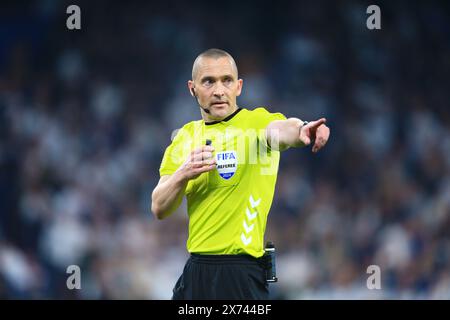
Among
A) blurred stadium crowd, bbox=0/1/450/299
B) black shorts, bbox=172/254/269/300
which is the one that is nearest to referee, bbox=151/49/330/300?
black shorts, bbox=172/254/269/300

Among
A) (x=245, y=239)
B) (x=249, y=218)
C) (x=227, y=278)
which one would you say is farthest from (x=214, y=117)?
(x=227, y=278)

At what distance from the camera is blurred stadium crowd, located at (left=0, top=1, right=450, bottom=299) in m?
8.23

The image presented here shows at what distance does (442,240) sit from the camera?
852 centimetres

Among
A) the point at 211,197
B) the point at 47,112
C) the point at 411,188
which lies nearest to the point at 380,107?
the point at 411,188

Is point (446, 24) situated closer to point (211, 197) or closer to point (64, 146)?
point (64, 146)

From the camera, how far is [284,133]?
12.6 ft

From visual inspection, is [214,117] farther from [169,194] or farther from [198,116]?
[198,116]

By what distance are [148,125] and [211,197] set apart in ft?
16.7

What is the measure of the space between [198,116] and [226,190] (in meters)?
4.95

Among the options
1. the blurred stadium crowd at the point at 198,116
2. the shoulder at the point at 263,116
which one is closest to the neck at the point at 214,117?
the shoulder at the point at 263,116

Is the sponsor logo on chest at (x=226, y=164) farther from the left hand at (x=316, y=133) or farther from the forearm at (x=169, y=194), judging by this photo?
the left hand at (x=316, y=133)

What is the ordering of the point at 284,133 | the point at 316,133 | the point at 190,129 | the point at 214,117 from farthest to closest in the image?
the point at 190,129
the point at 214,117
the point at 284,133
the point at 316,133

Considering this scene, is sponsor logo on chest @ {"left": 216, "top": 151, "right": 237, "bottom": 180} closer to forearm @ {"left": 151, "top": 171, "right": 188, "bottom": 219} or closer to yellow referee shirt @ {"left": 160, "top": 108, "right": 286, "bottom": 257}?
yellow referee shirt @ {"left": 160, "top": 108, "right": 286, "bottom": 257}

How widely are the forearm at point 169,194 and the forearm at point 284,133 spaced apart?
0.53 meters
